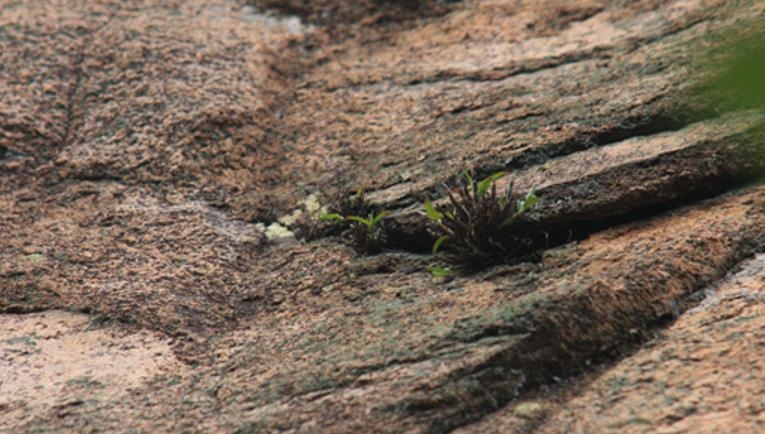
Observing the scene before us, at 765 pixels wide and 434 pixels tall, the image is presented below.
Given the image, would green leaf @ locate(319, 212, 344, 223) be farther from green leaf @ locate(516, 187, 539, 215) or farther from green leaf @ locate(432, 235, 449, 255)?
green leaf @ locate(516, 187, 539, 215)

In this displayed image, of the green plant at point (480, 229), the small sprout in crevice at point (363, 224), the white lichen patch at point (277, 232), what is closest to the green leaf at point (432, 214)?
the green plant at point (480, 229)

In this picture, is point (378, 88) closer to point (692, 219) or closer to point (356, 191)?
point (356, 191)

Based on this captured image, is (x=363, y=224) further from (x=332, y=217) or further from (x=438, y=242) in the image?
(x=438, y=242)

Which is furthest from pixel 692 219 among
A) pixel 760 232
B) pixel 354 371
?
pixel 354 371

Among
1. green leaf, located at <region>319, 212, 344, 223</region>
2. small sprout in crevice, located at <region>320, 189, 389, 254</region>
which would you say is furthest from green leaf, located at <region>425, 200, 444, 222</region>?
green leaf, located at <region>319, 212, 344, 223</region>

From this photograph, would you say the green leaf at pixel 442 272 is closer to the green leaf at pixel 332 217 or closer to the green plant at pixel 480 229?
the green plant at pixel 480 229

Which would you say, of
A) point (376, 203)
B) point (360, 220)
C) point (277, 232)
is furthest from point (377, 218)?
point (277, 232)
